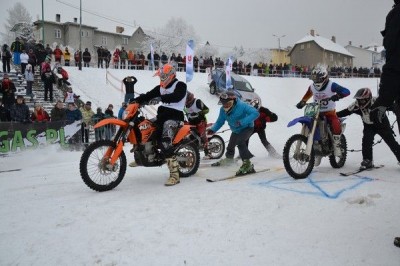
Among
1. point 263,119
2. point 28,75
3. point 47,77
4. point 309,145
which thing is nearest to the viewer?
point 309,145

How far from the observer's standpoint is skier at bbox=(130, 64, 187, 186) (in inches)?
227

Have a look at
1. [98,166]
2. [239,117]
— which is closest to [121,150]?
[98,166]

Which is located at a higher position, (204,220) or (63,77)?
(63,77)

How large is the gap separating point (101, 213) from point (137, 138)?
1.66 metres

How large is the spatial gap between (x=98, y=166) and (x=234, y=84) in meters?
17.2

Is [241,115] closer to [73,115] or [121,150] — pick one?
[121,150]

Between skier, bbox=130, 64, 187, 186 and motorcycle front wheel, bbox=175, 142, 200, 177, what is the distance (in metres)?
0.42

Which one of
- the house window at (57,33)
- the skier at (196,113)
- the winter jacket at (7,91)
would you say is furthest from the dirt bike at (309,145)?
the house window at (57,33)

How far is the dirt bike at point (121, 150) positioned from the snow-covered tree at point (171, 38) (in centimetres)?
6113

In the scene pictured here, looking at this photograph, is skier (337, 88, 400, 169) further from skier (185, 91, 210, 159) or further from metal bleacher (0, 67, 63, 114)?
metal bleacher (0, 67, 63, 114)

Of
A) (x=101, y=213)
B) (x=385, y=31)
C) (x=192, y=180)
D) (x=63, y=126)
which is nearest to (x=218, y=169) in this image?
(x=192, y=180)

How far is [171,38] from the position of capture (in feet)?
224

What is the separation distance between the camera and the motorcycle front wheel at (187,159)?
6266mm

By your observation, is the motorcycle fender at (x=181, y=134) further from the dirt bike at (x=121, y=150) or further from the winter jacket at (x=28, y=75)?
the winter jacket at (x=28, y=75)
